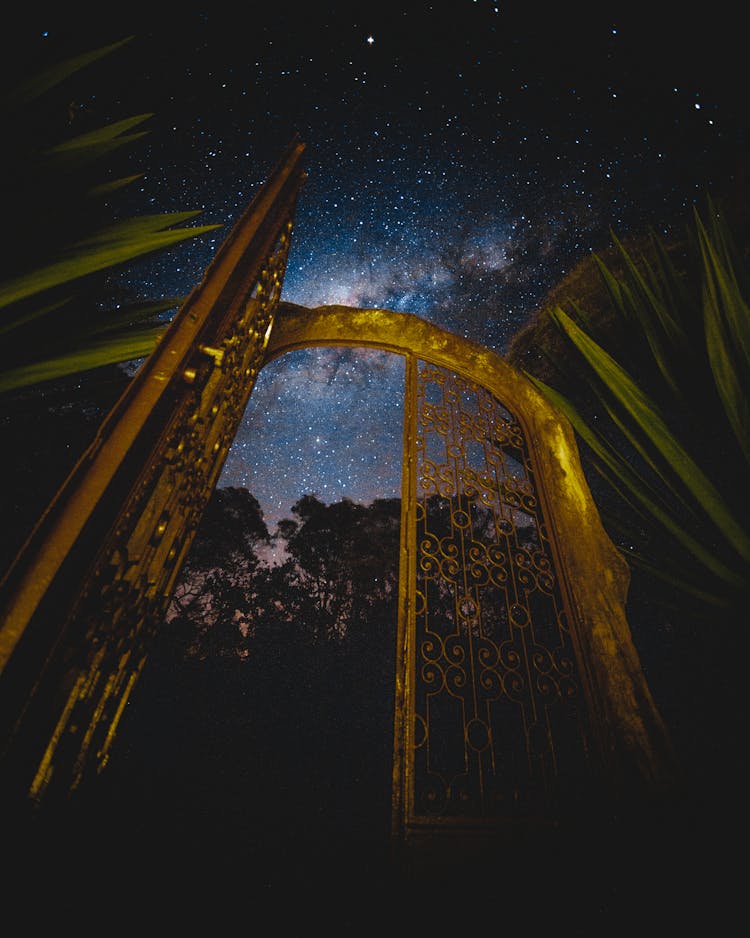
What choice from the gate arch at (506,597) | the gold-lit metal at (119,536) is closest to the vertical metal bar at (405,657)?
the gate arch at (506,597)

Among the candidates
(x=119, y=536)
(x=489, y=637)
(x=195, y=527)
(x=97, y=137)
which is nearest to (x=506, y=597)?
(x=489, y=637)

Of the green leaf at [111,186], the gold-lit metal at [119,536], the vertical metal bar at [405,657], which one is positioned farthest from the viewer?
the vertical metal bar at [405,657]

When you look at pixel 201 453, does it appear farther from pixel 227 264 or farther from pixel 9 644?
pixel 9 644

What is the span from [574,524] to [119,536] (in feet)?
7.89

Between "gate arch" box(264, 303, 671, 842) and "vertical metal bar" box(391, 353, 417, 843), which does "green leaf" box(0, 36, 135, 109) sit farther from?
"vertical metal bar" box(391, 353, 417, 843)

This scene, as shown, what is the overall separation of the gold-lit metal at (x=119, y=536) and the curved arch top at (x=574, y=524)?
1.06m

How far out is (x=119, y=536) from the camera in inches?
39.6

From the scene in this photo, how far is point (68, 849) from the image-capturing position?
3.21 feet

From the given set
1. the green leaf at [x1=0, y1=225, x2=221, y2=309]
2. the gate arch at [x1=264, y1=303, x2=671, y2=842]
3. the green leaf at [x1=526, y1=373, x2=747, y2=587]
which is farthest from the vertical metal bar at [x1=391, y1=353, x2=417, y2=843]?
the green leaf at [x1=0, y1=225, x2=221, y2=309]

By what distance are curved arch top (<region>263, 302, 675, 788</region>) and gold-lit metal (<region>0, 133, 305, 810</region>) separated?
1064 millimetres

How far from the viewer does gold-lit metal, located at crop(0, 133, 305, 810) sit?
0.65m

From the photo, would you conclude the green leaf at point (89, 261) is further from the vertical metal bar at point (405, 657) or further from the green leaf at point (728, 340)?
the green leaf at point (728, 340)

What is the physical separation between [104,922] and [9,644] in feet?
4.23

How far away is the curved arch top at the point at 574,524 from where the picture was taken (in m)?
1.97
